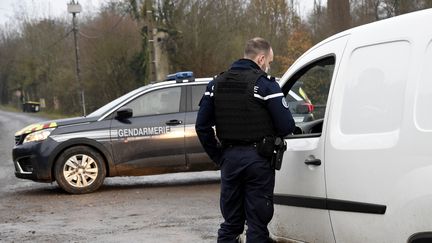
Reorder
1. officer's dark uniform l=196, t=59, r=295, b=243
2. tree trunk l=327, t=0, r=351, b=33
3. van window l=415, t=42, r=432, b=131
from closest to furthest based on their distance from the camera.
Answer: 1. van window l=415, t=42, r=432, b=131
2. officer's dark uniform l=196, t=59, r=295, b=243
3. tree trunk l=327, t=0, r=351, b=33

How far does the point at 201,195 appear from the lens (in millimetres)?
8977

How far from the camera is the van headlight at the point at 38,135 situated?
9343 millimetres

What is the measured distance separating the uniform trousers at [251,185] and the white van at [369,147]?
246 millimetres

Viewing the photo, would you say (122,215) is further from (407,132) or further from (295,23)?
(295,23)

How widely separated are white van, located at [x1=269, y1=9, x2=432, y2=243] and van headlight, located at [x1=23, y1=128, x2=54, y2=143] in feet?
19.1

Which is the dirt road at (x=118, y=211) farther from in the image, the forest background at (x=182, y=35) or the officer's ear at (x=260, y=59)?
the forest background at (x=182, y=35)

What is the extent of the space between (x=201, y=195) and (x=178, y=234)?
8.52 ft

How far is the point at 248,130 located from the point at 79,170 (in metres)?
5.76

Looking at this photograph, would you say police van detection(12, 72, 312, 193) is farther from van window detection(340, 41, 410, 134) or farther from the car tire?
van window detection(340, 41, 410, 134)

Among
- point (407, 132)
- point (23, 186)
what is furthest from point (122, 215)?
point (407, 132)

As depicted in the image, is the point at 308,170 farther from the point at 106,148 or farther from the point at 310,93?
the point at 106,148

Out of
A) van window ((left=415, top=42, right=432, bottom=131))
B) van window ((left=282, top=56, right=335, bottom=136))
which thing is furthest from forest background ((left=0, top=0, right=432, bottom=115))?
van window ((left=415, top=42, right=432, bottom=131))

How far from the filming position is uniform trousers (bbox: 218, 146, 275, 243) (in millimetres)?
4164

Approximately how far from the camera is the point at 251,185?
420 centimetres
